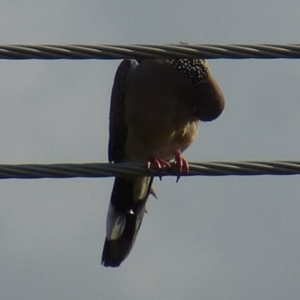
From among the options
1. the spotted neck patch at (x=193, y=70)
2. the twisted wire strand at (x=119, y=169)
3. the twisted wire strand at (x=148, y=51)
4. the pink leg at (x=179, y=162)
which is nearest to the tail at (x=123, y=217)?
the pink leg at (x=179, y=162)

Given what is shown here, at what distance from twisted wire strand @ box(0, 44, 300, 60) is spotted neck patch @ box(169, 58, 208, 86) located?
2.54 metres

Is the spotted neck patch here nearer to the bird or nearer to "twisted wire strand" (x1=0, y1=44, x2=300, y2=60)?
the bird

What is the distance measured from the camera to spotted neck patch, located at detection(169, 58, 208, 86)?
7098 mm

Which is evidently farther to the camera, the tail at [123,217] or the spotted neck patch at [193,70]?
the tail at [123,217]

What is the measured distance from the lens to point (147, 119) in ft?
23.6

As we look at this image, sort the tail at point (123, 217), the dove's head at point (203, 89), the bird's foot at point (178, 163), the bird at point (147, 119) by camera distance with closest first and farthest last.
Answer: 1. the bird's foot at point (178, 163)
2. the dove's head at point (203, 89)
3. the bird at point (147, 119)
4. the tail at point (123, 217)

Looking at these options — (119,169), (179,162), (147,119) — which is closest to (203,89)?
(147,119)

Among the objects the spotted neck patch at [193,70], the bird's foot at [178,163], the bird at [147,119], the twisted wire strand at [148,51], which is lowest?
the twisted wire strand at [148,51]

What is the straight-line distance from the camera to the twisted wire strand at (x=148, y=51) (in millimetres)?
4410

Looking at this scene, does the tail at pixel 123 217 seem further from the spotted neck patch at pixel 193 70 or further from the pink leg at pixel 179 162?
the spotted neck patch at pixel 193 70

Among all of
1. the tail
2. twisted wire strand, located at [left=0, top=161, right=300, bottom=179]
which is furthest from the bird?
twisted wire strand, located at [left=0, top=161, right=300, bottom=179]

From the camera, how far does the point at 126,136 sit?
24.9 ft

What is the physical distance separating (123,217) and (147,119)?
0.82 m

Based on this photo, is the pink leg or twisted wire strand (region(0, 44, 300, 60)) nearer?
twisted wire strand (region(0, 44, 300, 60))
